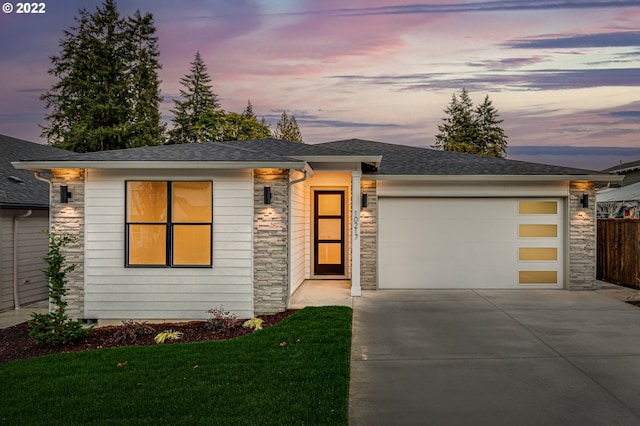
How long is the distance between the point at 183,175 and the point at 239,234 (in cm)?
146

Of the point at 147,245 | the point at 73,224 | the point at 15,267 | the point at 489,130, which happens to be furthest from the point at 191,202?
the point at 489,130

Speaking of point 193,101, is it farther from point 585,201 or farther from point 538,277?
point 585,201

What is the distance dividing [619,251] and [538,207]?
2586mm

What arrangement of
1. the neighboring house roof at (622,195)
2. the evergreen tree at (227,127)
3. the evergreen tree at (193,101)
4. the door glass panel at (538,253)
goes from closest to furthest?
the door glass panel at (538,253) → the neighboring house roof at (622,195) → the evergreen tree at (227,127) → the evergreen tree at (193,101)

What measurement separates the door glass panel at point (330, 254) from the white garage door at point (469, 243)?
153 centimetres

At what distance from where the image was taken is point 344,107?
20.5 meters

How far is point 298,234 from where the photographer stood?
31.4ft

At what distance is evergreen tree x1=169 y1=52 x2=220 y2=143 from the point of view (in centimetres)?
3768

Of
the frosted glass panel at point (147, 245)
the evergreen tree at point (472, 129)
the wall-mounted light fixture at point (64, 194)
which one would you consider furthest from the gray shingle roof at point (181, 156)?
the evergreen tree at point (472, 129)

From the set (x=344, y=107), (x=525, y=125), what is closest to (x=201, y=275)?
(x=344, y=107)

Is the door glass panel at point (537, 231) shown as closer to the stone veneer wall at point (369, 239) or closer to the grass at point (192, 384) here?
the stone veneer wall at point (369, 239)

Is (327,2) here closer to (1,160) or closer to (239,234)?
(239,234)

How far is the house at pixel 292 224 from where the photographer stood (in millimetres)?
7688

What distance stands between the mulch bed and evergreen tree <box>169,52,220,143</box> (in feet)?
104
